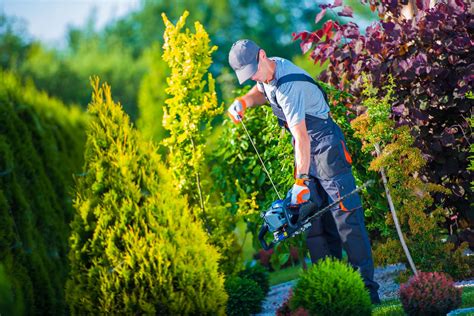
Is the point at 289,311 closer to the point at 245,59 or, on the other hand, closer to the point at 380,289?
the point at 380,289

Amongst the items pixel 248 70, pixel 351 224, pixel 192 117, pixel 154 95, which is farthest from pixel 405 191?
pixel 154 95

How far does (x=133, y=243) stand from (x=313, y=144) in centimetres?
167

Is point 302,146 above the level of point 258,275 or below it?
above

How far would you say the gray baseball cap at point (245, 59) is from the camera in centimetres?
598

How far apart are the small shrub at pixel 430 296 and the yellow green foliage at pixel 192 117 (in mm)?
2420

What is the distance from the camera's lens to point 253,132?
7910 mm

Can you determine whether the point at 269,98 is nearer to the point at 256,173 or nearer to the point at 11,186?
the point at 256,173

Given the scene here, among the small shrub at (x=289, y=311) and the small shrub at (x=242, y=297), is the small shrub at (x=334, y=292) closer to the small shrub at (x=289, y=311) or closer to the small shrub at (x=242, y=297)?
the small shrub at (x=289, y=311)

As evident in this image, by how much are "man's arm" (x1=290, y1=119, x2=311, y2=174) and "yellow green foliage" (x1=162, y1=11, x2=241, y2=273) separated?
6.02 ft

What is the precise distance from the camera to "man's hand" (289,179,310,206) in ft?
19.0

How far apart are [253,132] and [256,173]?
0.44 m

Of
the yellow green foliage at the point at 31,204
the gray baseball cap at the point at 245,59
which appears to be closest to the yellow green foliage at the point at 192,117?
the yellow green foliage at the point at 31,204

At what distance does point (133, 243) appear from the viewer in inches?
214

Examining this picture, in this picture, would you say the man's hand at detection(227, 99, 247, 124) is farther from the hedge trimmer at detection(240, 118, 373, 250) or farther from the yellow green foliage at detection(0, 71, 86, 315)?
the yellow green foliage at detection(0, 71, 86, 315)
